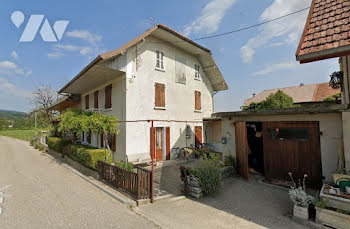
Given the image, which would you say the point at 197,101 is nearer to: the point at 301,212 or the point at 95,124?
the point at 95,124

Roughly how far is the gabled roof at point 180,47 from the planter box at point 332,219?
9.83 metres

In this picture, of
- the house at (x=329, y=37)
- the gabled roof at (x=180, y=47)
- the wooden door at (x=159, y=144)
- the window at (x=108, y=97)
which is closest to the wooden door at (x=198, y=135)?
the wooden door at (x=159, y=144)

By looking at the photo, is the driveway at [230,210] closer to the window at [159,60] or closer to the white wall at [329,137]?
the white wall at [329,137]

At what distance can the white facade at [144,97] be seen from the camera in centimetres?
1056

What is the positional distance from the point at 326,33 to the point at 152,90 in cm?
919

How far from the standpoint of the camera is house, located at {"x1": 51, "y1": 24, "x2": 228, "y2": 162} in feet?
34.7

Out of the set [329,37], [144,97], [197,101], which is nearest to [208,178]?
[329,37]

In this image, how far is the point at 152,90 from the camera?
11.9 meters

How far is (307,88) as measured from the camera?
2742 centimetres

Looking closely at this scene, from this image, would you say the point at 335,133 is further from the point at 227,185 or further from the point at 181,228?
the point at 181,228

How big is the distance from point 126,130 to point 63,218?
5.79 metres

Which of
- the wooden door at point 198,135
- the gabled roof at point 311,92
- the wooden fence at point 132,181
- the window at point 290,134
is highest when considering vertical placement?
the gabled roof at point 311,92

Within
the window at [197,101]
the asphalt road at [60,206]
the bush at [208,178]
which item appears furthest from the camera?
the window at [197,101]

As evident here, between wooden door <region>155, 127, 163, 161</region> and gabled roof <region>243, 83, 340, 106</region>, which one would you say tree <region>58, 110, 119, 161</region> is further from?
gabled roof <region>243, 83, 340, 106</region>
